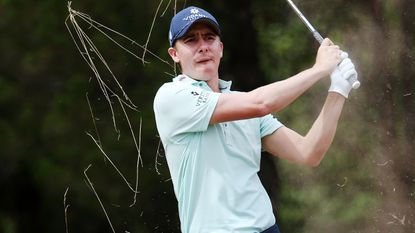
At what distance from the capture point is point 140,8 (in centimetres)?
357

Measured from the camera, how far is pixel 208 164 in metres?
2.29

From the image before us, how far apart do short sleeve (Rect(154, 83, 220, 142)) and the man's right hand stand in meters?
0.29

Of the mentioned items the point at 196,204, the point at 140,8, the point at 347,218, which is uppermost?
the point at 140,8

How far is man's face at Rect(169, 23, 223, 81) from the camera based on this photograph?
8.05ft

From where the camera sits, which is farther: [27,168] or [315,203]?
[315,203]

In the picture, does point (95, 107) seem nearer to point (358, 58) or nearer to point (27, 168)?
point (27, 168)

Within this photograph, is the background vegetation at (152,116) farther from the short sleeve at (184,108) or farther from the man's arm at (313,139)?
the short sleeve at (184,108)

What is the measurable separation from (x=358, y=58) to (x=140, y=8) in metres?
0.98

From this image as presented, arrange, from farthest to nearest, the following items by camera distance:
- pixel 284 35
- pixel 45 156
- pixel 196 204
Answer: pixel 284 35 < pixel 45 156 < pixel 196 204

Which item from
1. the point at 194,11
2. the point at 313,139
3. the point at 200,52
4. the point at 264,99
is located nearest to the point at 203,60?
the point at 200,52

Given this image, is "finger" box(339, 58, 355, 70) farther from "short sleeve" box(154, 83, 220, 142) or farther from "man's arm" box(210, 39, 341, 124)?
"short sleeve" box(154, 83, 220, 142)

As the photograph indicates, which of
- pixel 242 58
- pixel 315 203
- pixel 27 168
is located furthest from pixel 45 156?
Result: pixel 315 203

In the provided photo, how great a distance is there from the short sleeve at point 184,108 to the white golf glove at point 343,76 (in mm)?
342

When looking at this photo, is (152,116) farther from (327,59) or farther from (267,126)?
(327,59)
